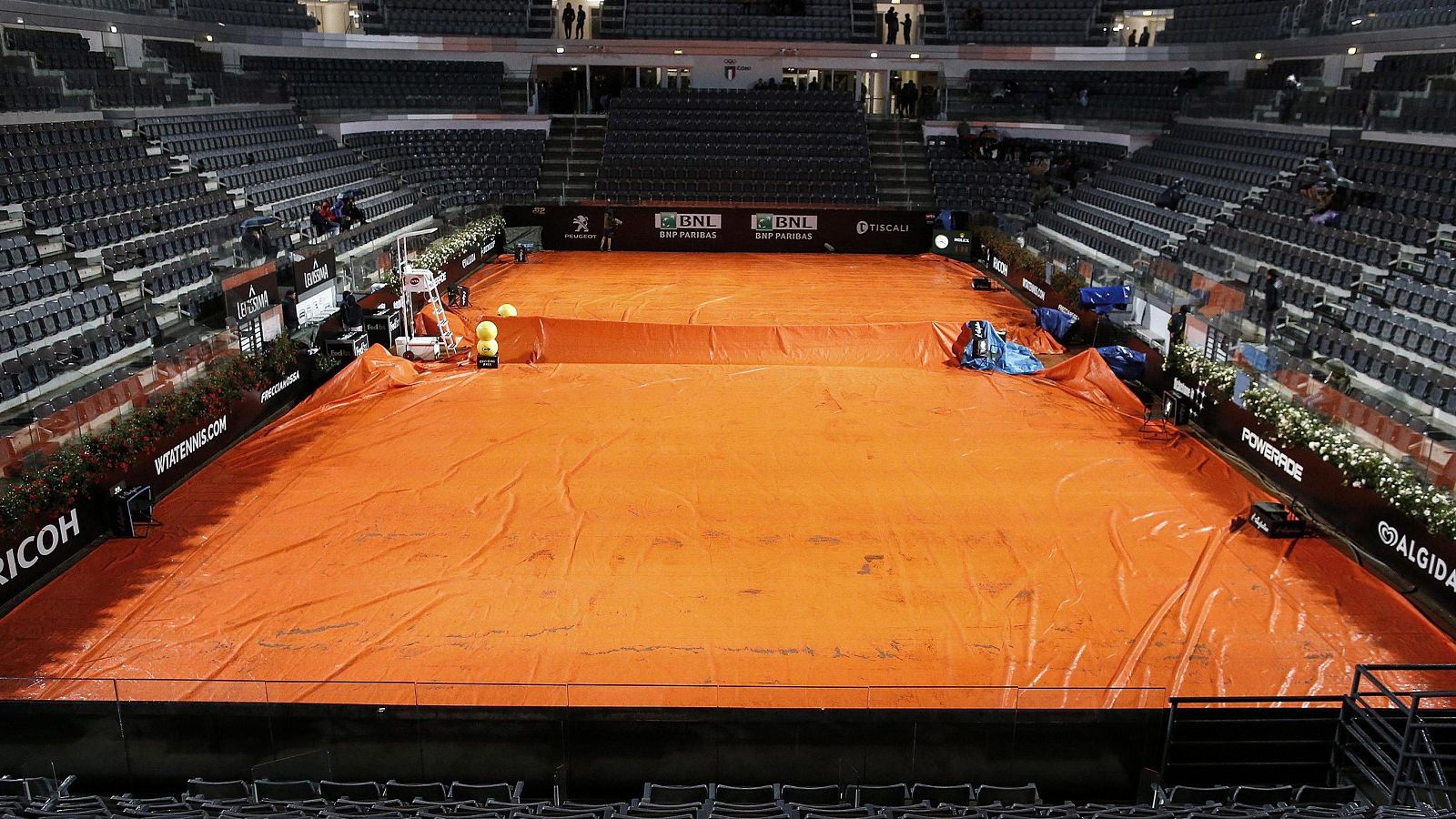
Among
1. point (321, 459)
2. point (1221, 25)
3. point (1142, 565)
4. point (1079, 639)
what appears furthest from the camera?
point (1221, 25)

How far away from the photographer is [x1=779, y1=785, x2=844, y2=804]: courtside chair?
7004 millimetres

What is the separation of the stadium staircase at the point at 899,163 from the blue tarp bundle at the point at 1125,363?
14.9 meters

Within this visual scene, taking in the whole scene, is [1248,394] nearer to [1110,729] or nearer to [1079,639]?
[1079,639]

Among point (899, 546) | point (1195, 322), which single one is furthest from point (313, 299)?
point (1195, 322)

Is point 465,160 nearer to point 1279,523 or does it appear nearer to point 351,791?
point 1279,523

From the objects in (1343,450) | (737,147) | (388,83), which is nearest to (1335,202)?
(1343,450)

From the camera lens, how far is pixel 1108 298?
18.8 m

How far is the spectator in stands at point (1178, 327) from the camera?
53.0 feet

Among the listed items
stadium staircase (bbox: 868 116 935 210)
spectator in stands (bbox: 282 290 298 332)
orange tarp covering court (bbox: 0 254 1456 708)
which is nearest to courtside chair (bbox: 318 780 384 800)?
orange tarp covering court (bbox: 0 254 1456 708)

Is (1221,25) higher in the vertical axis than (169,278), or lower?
higher

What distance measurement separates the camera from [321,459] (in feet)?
43.6

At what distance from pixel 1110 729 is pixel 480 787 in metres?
4.40

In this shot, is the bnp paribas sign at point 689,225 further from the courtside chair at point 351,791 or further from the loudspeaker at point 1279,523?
the courtside chair at point 351,791

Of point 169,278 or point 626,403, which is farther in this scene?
point 169,278
